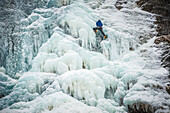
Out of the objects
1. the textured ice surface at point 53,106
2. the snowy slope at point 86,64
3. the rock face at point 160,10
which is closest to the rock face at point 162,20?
the rock face at point 160,10

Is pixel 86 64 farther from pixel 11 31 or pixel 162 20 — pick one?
pixel 162 20

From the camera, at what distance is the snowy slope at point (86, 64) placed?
3117 millimetres

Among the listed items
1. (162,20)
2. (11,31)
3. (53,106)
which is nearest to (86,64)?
(53,106)

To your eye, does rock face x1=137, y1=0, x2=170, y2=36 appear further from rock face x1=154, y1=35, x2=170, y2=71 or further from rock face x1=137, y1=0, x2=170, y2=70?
rock face x1=154, y1=35, x2=170, y2=71

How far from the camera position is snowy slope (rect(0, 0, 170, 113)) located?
3.12 meters

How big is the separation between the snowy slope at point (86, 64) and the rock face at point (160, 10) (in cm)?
34

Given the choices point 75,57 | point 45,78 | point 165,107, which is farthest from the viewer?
Answer: point 75,57

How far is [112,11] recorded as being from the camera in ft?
19.1

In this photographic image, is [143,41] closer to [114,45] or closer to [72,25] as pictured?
[114,45]

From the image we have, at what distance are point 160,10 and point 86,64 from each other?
4432mm

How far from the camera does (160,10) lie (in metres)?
5.36

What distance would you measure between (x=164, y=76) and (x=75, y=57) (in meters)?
2.88

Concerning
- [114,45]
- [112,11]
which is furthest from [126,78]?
[112,11]

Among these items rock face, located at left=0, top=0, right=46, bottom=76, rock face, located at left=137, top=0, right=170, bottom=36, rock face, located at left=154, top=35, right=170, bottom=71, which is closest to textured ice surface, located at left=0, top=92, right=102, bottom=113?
rock face, located at left=0, top=0, right=46, bottom=76
